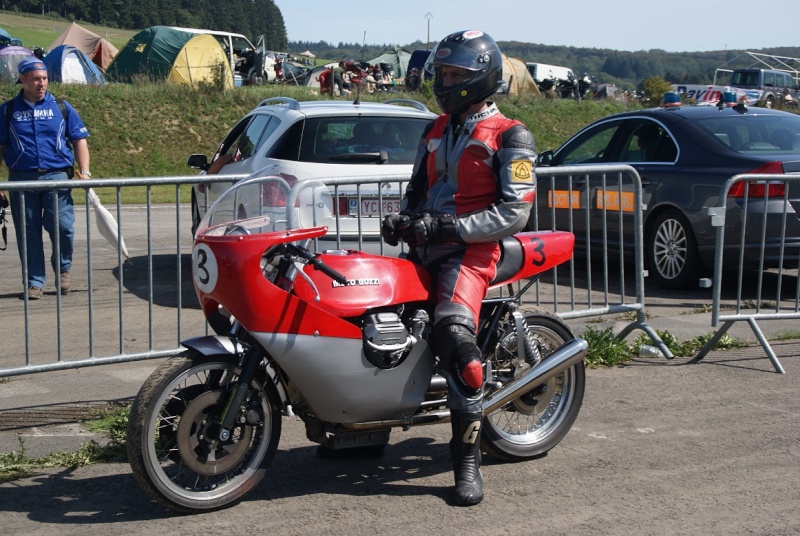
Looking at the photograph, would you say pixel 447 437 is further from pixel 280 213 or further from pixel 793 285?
pixel 793 285

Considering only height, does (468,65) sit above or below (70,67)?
below

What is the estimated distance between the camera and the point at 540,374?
16.6ft

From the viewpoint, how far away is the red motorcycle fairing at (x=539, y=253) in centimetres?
502

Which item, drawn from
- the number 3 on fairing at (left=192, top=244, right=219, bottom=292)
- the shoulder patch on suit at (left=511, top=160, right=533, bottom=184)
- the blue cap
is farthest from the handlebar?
the blue cap

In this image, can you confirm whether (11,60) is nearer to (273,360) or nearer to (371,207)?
(371,207)

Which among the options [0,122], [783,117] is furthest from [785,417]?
[0,122]

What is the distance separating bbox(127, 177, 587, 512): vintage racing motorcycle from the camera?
4.30 m

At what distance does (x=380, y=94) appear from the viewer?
3119 cm

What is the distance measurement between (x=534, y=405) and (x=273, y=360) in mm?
1525

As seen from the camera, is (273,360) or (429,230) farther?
(429,230)

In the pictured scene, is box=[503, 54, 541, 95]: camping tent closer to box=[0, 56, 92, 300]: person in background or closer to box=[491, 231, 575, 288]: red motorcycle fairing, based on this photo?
box=[0, 56, 92, 300]: person in background

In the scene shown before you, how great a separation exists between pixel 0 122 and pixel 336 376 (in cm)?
618

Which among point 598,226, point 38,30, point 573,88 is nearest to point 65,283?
point 598,226

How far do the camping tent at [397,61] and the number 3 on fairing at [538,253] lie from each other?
44863 millimetres
